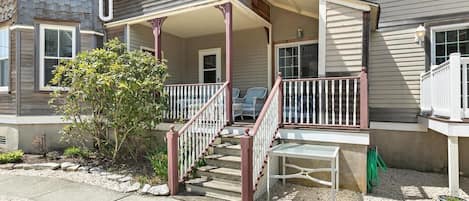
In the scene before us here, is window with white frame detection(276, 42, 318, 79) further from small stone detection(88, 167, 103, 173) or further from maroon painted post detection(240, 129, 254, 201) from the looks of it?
small stone detection(88, 167, 103, 173)

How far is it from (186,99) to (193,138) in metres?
1.92

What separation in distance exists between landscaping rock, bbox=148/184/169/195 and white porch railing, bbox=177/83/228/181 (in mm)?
309

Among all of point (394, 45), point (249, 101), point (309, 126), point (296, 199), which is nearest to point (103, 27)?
point (249, 101)

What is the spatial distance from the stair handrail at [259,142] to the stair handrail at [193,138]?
1.31 m

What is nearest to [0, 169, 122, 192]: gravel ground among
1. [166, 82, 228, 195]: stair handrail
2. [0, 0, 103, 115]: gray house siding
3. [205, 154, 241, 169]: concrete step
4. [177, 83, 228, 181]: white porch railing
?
[166, 82, 228, 195]: stair handrail

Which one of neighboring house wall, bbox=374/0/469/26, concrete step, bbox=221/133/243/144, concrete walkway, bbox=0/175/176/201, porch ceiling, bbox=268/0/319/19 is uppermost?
porch ceiling, bbox=268/0/319/19

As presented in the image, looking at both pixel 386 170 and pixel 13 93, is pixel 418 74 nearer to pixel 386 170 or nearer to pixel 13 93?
pixel 386 170

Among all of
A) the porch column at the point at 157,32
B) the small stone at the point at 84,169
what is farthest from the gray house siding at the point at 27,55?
the porch column at the point at 157,32

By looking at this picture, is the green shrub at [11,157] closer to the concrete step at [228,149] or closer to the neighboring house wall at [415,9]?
the concrete step at [228,149]

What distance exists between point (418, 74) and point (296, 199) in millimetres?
4444

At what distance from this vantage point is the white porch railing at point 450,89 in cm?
456

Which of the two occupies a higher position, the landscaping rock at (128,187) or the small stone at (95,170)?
the small stone at (95,170)

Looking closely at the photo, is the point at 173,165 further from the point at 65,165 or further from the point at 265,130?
the point at 65,165

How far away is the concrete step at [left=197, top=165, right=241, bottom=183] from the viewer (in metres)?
5.15
